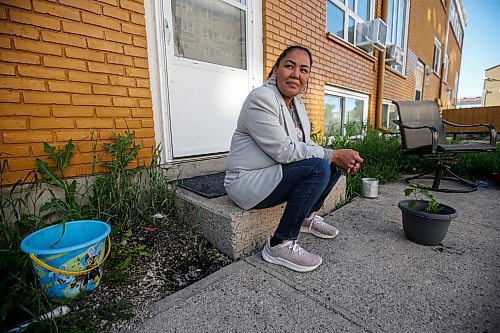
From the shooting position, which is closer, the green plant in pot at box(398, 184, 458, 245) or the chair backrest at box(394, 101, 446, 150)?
the green plant in pot at box(398, 184, 458, 245)

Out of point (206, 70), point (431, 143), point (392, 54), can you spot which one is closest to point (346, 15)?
point (392, 54)

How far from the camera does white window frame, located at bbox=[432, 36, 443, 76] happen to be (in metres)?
10.7

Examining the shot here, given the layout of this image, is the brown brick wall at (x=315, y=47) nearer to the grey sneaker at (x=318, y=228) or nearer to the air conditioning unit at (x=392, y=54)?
the air conditioning unit at (x=392, y=54)

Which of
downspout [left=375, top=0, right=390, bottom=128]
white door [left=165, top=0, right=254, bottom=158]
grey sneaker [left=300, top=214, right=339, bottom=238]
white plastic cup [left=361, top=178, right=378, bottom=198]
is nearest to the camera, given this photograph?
grey sneaker [left=300, top=214, right=339, bottom=238]

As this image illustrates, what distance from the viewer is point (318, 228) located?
1.80 metres

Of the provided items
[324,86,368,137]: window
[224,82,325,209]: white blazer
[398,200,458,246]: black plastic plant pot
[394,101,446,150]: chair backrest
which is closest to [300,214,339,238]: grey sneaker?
[398,200,458,246]: black plastic plant pot

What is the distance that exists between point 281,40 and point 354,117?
295cm

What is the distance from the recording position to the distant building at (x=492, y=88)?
26.3m

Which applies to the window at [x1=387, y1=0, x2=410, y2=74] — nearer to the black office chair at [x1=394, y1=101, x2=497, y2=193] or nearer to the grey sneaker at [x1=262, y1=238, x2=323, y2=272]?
the black office chair at [x1=394, y1=101, x2=497, y2=193]

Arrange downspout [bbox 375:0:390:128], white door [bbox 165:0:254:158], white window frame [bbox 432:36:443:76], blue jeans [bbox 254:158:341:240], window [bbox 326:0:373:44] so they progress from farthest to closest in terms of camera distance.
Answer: white window frame [bbox 432:36:443:76], downspout [bbox 375:0:390:128], window [bbox 326:0:373:44], white door [bbox 165:0:254:158], blue jeans [bbox 254:158:341:240]

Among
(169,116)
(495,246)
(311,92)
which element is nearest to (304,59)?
(169,116)

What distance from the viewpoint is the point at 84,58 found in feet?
5.77

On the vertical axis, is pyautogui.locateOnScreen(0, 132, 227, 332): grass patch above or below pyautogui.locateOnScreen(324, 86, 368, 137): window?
below

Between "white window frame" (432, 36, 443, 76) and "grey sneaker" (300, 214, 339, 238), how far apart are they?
1228 centimetres
